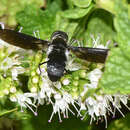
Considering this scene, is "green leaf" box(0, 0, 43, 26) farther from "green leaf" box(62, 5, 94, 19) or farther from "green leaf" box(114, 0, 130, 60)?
"green leaf" box(114, 0, 130, 60)

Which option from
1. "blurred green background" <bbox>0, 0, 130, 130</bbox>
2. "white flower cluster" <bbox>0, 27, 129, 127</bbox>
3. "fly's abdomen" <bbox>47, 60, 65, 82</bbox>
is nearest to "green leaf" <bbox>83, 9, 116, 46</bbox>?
"blurred green background" <bbox>0, 0, 130, 130</bbox>

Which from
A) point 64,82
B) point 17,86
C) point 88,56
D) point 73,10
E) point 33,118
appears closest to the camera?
point 88,56

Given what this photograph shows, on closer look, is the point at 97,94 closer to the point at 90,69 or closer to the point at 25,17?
the point at 90,69

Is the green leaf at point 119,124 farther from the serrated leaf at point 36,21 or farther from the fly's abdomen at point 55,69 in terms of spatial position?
the fly's abdomen at point 55,69

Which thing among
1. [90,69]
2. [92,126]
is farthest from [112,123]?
[90,69]

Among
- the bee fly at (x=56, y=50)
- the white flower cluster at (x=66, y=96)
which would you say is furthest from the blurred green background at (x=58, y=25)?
the bee fly at (x=56, y=50)

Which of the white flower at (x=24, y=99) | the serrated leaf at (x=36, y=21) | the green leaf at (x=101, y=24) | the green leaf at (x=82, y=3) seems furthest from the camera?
the green leaf at (x=101, y=24)

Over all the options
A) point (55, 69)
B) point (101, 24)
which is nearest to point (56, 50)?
point (55, 69)
